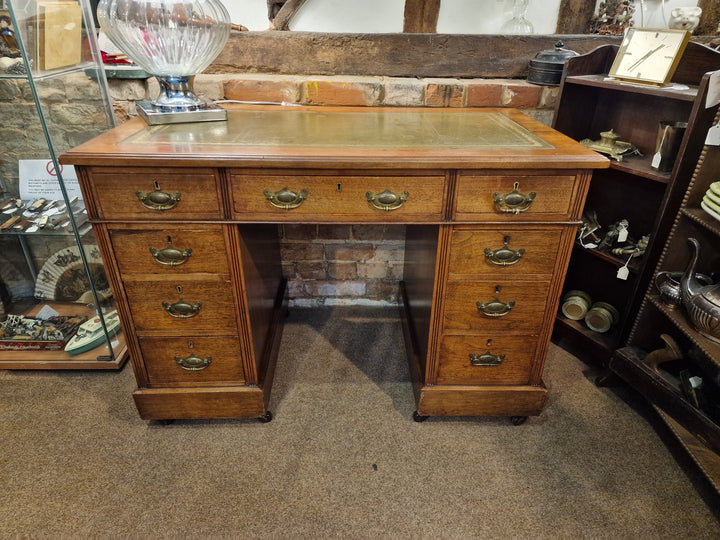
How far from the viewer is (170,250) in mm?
1122

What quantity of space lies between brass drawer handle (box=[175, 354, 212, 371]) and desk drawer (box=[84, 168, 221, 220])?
444 mm

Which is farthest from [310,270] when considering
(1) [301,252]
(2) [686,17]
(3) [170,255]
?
(2) [686,17]

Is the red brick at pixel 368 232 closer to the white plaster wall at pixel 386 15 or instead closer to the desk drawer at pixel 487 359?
the desk drawer at pixel 487 359

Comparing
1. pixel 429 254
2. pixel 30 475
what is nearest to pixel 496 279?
pixel 429 254

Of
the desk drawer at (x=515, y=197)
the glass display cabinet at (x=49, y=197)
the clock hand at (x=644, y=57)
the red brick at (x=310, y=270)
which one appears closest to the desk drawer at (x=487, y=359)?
the desk drawer at (x=515, y=197)

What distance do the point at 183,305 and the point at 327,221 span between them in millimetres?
475

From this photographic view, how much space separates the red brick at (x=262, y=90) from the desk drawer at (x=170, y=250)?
0.72 m

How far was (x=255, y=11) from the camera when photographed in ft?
6.14

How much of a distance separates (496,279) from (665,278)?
586mm

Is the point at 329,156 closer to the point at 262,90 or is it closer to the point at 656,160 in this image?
the point at 262,90

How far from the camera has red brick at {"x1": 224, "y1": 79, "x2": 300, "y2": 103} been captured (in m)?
1.58

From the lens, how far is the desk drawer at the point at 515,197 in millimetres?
1068

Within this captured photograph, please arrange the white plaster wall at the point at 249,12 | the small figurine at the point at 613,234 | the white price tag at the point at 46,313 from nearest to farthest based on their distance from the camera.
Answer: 1. the small figurine at the point at 613,234
2. the white price tag at the point at 46,313
3. the white plaster wall at the point at 249,12

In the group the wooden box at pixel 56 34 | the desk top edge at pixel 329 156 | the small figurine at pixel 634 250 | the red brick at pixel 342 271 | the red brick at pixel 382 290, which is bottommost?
the red brick at pixel 382 290
